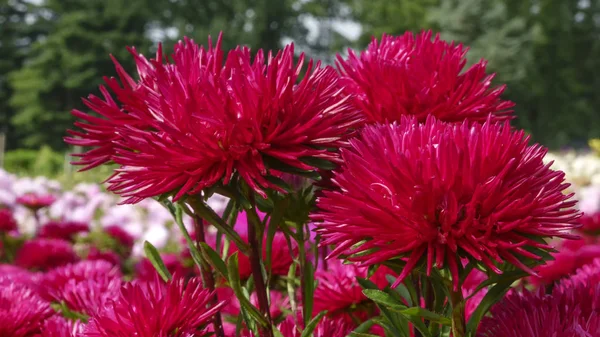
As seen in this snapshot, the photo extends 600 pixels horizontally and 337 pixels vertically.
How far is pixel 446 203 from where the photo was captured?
620 millimetres

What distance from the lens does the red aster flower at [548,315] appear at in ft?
2.33

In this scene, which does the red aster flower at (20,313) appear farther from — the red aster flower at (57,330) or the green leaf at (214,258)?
the green leaf at (214,258)

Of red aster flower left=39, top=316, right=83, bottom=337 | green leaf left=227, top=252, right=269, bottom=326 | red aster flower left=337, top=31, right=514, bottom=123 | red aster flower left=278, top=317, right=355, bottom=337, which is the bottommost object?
red aster flower left=39, top=316, right=83, bottom=337

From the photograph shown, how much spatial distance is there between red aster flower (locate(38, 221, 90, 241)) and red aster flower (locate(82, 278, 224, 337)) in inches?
77.6

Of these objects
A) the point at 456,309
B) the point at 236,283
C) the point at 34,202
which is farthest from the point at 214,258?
the point at 34,202

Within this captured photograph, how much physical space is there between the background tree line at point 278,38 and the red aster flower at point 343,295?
2300 centimetres

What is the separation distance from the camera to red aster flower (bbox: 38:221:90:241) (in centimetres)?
260

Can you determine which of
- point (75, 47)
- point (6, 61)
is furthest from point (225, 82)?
point (6, 61)

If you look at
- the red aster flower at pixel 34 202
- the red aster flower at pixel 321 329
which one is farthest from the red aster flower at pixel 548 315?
the red aster flower at pixel 34 202

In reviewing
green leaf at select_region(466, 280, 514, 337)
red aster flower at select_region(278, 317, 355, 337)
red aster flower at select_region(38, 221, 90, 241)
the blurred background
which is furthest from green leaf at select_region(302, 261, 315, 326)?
the blurred background

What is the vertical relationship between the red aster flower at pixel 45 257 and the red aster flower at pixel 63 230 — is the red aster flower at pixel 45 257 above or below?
below

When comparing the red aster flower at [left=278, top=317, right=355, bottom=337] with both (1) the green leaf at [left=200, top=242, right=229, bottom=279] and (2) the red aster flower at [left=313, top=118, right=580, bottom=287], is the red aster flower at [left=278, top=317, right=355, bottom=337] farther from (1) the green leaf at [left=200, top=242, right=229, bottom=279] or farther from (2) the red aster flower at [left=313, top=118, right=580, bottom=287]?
(2) the red aster flower at [left=313, top=118, right=580, bottom=287]

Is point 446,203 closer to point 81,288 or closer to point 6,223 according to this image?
point 81,288

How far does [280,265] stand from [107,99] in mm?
523
